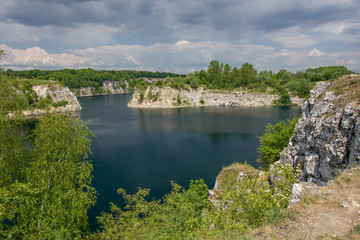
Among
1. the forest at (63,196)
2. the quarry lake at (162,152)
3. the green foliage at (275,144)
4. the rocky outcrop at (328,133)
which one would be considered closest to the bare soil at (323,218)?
the forest at (63,196)

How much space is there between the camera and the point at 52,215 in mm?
8414

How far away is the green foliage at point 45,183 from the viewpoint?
26.6 ft

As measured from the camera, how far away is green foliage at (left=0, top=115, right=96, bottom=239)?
8.12 meters

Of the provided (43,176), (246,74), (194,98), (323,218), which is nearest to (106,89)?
(194,98)

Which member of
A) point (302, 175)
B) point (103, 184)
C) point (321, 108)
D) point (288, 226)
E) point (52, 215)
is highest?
point (321, 108)

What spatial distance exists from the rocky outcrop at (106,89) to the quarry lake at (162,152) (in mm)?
96516

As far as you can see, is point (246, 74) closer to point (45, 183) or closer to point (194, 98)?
point (194, 98)

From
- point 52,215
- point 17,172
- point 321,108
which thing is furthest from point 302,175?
point 17,172

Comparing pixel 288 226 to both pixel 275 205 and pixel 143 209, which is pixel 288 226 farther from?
pixel 143 209

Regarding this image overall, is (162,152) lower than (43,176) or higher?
lower

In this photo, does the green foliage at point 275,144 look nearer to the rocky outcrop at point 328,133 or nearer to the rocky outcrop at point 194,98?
the rocky outcrop at point 328,133

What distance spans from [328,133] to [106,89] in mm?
160691

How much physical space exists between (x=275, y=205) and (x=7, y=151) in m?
12.0

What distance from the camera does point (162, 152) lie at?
3581 centimetres
